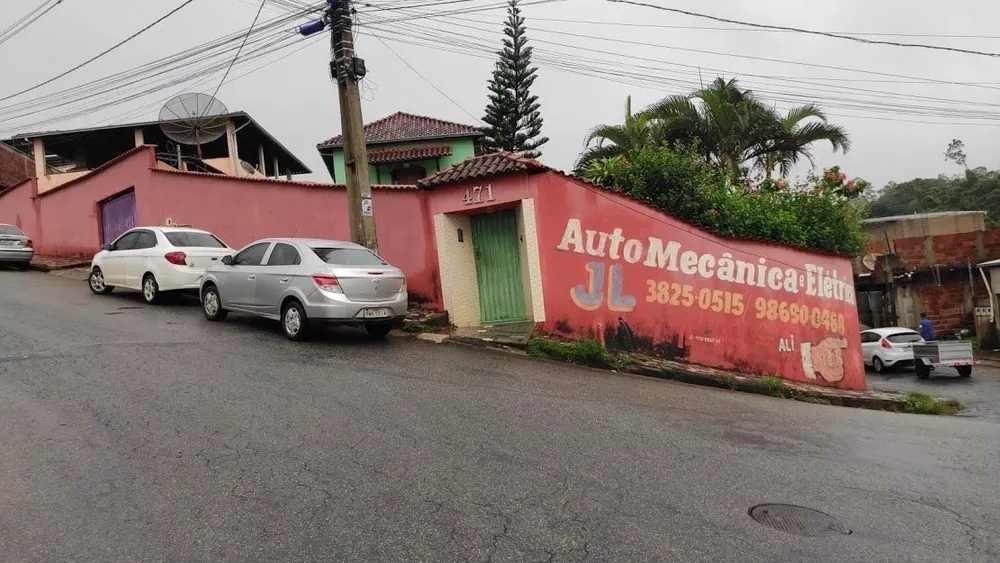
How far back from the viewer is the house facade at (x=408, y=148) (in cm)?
2394

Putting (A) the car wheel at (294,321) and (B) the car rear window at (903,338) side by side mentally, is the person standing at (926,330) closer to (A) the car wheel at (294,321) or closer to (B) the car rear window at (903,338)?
(B) the car rear window at (903,338)

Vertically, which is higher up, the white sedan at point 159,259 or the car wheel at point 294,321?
the white sedan at point 159,259

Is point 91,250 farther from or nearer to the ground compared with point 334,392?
farther from the ground

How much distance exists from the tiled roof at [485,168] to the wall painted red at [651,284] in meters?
0.40

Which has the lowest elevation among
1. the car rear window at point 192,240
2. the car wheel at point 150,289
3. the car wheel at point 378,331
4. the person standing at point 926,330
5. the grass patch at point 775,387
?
the person standing at point 926,330

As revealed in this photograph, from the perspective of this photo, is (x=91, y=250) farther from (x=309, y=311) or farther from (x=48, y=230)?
(x=309, y=311)

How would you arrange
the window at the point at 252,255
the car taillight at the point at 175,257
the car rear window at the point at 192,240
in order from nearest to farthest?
the window at the point at 252,255
the car taillight at the point at 175,257
the car rear window at the point at 192,240

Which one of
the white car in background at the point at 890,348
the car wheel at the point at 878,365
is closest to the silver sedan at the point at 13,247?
the white car in background at the point at 890,348

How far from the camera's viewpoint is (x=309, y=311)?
9648 millimetres

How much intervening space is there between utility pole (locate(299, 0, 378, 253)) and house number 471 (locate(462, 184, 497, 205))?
173 centimetres

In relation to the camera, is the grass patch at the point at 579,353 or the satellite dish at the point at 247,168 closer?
the grass patch at the point at 579,353

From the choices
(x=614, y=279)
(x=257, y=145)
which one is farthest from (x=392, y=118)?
(x=614, y=279)

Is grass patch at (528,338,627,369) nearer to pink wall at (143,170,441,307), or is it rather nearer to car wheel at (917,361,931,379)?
pink wall at (143,170,441,307)

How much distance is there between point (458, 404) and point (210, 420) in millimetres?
2347
